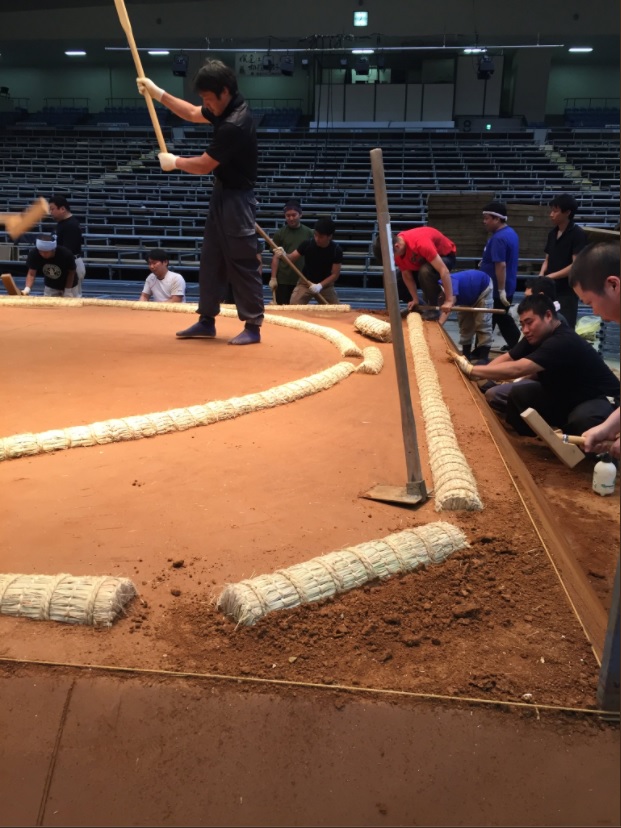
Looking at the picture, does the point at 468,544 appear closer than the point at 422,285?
Yes

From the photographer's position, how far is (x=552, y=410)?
275 centimetres

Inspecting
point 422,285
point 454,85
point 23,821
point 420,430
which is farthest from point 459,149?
point 23,821

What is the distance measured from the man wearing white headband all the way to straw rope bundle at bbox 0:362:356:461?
294 centimetres

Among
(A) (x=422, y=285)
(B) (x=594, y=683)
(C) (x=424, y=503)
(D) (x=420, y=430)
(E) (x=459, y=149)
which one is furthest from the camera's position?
(E) (x=459, y=149)

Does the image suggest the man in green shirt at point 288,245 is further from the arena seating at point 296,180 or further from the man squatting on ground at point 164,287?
the arena seating at point 296,180

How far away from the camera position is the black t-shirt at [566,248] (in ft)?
12.8

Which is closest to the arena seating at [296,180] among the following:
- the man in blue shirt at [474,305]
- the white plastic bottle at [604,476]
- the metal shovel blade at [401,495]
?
the man in blue shirt at [474,305]

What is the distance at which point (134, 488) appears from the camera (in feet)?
5.20

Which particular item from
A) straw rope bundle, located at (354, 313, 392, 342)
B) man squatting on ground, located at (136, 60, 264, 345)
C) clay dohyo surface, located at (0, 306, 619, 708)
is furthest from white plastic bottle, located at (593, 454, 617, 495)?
man squatting on ground, located at (136, 60, 264, 345)

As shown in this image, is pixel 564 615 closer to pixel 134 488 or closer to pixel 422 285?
pixel 134 488

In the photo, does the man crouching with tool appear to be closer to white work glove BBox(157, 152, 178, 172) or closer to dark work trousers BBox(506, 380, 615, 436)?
dark work trousers BBox(506, 380, 615, 436)

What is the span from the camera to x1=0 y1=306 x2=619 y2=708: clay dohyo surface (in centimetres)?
102

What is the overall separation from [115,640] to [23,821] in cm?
28

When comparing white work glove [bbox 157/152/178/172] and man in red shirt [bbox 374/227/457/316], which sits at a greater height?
white work glove [bbox 157/152/178/172]
